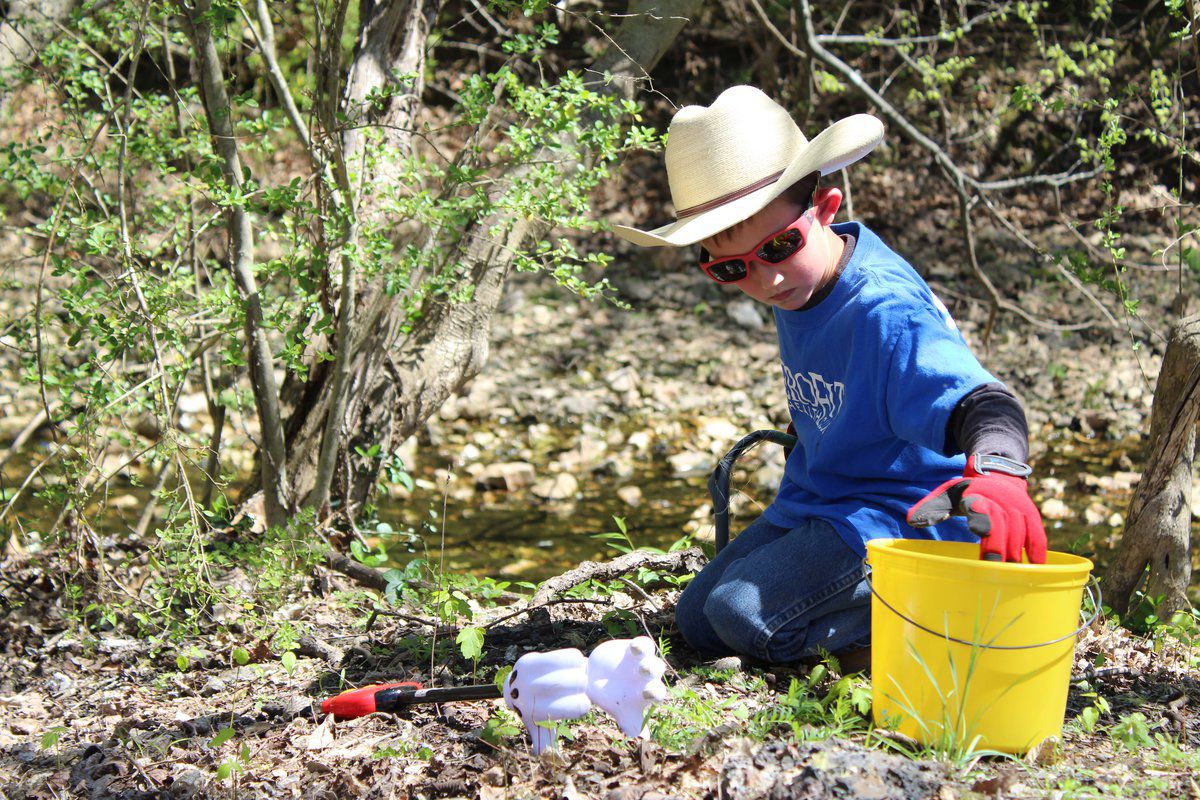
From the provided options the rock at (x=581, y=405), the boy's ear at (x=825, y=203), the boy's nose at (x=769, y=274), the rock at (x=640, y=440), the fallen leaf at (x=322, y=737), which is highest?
the boy's ear at (x=825, y=203)

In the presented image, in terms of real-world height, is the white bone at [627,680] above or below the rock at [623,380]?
below

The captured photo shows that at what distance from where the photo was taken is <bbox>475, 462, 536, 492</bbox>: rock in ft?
17.5

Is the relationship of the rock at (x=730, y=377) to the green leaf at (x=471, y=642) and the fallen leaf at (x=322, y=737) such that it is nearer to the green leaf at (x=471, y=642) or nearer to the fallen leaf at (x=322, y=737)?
the green leaf at (x=471, y=642)

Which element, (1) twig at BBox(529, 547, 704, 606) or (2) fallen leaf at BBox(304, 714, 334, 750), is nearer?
(2) fallen leaf at BBox(304, 714, 334, 750)

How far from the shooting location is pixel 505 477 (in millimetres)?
5367

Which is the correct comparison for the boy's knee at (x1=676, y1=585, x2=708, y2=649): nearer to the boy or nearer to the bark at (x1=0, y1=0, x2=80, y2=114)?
the boy

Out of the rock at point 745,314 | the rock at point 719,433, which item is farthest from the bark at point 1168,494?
the rock at point 745,314

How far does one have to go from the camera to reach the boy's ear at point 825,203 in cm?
248

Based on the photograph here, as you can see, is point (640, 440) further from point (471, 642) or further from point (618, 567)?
point (471, 642)

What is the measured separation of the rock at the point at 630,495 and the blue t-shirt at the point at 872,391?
93.5 inches

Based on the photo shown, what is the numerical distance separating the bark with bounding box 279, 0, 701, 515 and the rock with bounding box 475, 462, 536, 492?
1.30 meters

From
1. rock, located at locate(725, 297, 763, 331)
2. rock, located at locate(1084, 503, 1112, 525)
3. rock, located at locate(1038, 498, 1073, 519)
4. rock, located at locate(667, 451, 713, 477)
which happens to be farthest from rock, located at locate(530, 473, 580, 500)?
rock, located at locate(725, 297, 763, 331)

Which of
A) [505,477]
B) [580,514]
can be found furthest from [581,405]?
[580,514]

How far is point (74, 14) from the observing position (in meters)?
3.46
